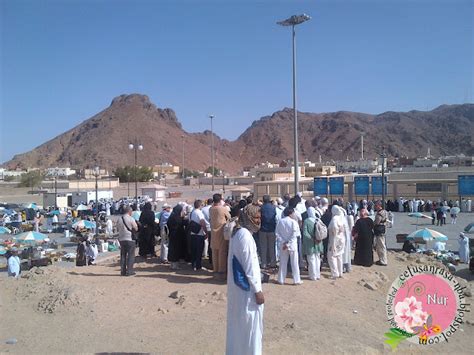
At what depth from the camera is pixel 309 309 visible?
701cm

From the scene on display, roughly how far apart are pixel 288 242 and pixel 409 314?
7.71 feet

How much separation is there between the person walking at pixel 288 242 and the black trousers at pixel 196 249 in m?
1.64

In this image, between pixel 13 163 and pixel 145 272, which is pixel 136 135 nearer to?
pixel 13 163

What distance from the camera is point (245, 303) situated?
4531 millimetres

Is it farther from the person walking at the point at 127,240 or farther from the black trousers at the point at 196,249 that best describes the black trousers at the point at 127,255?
the black trousers at the point at 196,249

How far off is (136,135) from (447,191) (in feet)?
399

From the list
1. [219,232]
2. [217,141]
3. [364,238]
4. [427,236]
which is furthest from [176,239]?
[217,141]

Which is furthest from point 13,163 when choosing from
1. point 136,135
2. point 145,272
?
point 145,272

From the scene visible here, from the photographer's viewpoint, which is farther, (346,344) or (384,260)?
(384,260)

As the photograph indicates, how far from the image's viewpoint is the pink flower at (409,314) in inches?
244

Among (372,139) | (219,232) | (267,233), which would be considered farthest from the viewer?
(372,139)

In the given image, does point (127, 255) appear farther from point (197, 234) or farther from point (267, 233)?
point (267, 233)

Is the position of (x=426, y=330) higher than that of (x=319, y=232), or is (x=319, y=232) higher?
(x=319, y=232)

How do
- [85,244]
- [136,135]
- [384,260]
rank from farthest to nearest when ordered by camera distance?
[136,135] < [85,244] < [384,260]
